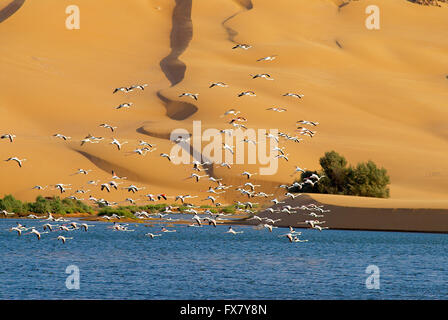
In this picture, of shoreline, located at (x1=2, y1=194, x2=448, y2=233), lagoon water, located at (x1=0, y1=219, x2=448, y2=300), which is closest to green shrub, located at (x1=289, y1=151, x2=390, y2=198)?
shoreline, located at (x1=2, y1=194, x2=448, y2=233)

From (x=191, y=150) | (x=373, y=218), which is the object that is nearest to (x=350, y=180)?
(x=373, y=218)

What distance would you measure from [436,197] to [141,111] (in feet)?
203

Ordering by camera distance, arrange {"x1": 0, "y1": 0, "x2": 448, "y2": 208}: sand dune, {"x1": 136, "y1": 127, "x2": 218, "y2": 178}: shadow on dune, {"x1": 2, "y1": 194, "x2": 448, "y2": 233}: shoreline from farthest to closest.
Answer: {"x1": 136, "y1": 127, "x2": 218, "y2": 178}: shadow on dune → {"x1": 0, "y1": 0, "x2": 448, "y2": 208}: sand dune → {"x1": 2, "y1": 194, "x2": 448, "y2": 233}: shoreline

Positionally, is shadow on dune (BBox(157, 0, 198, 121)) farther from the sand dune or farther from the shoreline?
the shoreline

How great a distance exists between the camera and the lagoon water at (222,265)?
42.0 m

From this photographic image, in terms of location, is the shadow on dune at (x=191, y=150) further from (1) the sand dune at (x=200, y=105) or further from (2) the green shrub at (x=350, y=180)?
(2) the green shrub at (x=350, y=180)

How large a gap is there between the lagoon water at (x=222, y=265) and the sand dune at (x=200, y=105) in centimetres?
4553

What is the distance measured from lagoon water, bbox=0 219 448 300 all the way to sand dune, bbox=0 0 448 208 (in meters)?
45.5

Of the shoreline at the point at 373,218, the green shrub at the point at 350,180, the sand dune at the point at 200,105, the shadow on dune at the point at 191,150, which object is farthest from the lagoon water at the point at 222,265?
the shadow on dune at the point at 191,150

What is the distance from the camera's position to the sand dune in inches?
4995

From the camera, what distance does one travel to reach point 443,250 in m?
62.5

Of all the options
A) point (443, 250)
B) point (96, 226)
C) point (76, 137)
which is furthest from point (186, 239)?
point (76, 137)

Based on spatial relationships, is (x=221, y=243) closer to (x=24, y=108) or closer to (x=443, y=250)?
(x=443, y=250)

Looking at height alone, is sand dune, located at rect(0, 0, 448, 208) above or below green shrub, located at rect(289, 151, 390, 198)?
above
